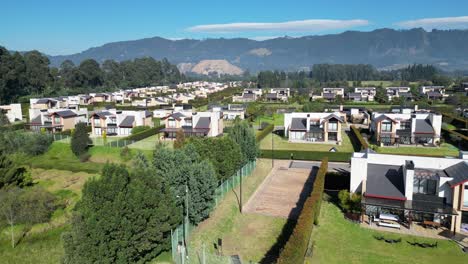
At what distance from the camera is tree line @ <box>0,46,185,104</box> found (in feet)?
349

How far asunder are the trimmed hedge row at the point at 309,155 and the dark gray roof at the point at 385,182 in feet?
53.6

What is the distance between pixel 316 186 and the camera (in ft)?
98.7

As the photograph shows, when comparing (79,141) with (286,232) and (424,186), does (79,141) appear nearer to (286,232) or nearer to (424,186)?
(286,232)

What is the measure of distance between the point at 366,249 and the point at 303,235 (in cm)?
552

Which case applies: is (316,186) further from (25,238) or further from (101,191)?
(25,238)

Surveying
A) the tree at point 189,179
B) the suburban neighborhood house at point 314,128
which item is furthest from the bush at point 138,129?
the tree at point 189,179

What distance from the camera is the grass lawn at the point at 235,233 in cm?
2280

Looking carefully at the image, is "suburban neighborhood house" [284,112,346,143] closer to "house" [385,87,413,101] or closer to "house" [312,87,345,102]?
"house" [312,87,345,102]

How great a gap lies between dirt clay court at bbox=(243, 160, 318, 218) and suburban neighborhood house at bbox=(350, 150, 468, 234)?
5.86 m

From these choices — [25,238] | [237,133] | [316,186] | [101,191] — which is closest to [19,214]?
[25,238]

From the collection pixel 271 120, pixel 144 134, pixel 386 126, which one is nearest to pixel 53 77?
pixel 144 134

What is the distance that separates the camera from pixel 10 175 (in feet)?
114

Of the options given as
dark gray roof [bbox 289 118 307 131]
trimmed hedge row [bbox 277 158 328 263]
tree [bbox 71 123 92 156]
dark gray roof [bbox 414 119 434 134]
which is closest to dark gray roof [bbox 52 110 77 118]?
tree [bbox 71 123 92 156]

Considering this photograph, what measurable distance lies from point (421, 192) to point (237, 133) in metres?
19.8
